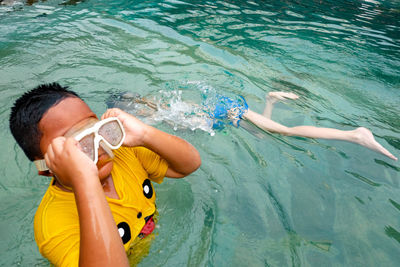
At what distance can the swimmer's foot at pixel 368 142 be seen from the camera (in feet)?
11.8

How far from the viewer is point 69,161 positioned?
137 cm

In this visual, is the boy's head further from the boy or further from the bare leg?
the bare leg

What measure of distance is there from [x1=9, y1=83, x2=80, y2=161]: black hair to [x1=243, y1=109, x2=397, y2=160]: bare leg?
3.02 metres

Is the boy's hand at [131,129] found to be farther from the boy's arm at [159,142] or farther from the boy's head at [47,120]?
the boy's head at [47,120]

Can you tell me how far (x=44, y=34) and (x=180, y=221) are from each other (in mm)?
6283

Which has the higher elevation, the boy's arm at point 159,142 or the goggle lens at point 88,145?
the goggle lens at point 88,145

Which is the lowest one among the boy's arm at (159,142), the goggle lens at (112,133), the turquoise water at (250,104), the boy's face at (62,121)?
the turquoise water at (250,104)

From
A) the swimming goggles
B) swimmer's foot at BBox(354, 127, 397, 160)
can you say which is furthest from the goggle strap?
swimmer's foot at BBox(354, 127, 397, 160)

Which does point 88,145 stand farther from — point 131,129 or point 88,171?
point 131,129

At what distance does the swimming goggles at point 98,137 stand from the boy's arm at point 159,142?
149 mm

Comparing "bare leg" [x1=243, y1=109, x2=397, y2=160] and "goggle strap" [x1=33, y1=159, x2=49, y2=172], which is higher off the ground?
"goggle strap" [x1=33, y1=159, x2=49, y2=172]

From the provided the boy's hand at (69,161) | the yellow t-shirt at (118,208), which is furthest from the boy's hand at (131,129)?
the boy's hand at (69,161)

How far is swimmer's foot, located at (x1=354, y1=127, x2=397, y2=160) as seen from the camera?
11.8 ft

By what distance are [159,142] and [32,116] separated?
2.60 ft
